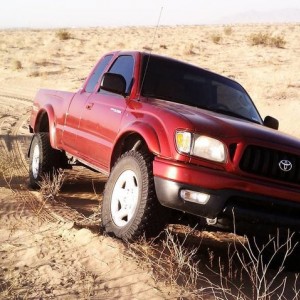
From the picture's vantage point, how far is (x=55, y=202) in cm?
627

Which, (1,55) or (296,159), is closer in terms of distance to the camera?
(296,159)

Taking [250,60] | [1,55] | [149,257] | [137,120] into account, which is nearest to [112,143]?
[137,120]

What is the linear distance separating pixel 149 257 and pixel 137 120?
1.21m

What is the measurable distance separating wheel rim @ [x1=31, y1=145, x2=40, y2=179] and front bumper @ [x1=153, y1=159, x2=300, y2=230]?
3289 mm

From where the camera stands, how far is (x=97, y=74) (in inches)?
255

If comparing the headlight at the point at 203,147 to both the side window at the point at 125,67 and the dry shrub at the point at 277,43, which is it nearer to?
the side window at the point at 125,67

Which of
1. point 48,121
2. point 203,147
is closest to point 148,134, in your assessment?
point 203,147

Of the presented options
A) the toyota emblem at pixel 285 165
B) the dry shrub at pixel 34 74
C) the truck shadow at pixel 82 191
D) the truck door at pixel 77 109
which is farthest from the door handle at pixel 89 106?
the dry shrub at pixel 34 74

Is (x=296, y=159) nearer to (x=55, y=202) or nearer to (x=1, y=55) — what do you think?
(x=55, y=202)

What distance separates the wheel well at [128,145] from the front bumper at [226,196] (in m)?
0.67

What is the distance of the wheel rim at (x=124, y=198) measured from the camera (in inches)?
171

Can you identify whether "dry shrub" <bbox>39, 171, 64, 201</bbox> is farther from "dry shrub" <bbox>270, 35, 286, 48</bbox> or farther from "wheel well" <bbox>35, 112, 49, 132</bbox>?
"dry shrub" <bbox>270, 35, 286, 48</bbox>

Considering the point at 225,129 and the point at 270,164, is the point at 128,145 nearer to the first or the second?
the point at 225,129

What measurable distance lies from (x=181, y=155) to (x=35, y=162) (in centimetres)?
359
